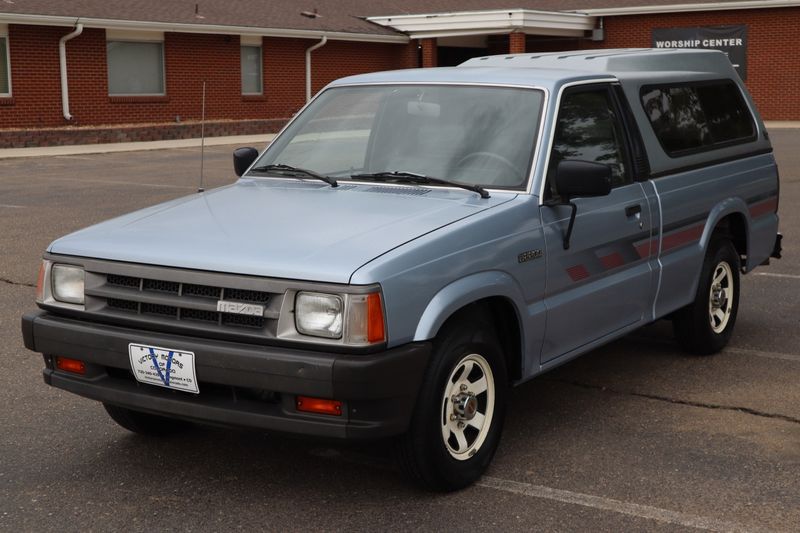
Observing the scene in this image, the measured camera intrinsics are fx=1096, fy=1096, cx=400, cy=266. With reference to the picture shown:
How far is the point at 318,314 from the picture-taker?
13.3 feet

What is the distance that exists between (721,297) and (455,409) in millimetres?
3023

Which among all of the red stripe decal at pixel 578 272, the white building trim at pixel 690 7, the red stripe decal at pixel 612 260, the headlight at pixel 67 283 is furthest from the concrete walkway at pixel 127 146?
the headlight at pixel 67 283

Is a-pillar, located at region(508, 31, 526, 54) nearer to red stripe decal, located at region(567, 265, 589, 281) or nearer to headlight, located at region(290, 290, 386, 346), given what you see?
red stripe decal, located at region(567, 265, 589, 281)

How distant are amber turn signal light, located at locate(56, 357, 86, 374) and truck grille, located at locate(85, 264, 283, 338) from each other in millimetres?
241

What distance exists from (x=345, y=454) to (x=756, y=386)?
252cm

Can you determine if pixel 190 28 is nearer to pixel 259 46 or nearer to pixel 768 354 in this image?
pixel 259 46

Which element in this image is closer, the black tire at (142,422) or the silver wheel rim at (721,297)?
the black tire at (142,422)

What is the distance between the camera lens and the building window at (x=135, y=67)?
89.1 ft

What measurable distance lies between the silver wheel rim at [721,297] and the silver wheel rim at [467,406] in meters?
2.57

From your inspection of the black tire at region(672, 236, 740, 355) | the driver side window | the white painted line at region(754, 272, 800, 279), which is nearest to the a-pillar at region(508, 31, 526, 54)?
the white painted line at region(754, 272, 800, 279)

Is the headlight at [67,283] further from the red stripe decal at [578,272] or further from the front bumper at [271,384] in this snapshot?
the red stripe decal at [578,272]

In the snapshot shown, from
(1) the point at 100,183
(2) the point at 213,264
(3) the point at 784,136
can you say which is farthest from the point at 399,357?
(3) the point at 784,136

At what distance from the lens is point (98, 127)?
26125 millimetres

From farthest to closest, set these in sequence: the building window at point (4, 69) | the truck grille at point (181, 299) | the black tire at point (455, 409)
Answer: the building window at point (4, 69), the black tire at point (455, 409), the truck grille at point (181, 299)
